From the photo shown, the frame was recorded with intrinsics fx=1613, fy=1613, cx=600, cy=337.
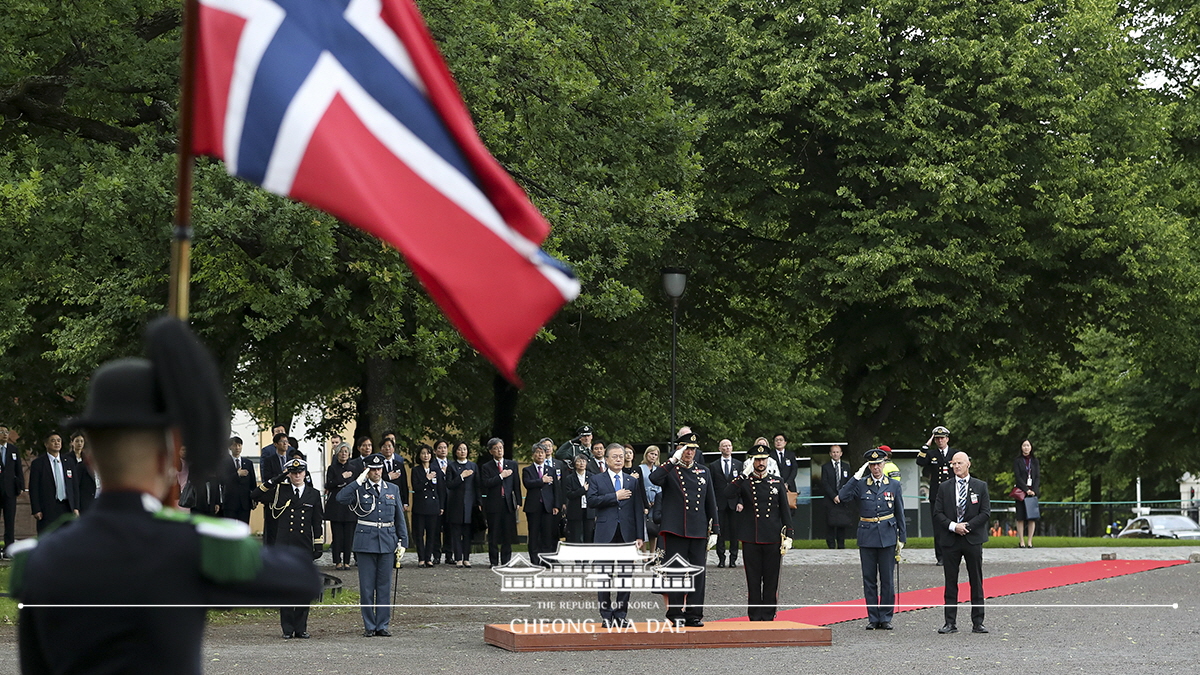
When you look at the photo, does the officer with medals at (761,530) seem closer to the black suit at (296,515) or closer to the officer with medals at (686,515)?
the officer with medals at (686,515)

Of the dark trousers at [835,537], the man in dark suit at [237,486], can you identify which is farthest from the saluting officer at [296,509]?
the dark trousers at [835,537]

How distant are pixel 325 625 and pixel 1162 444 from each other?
36.8 meters

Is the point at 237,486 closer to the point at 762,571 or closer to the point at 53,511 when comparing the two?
the point at 53,511

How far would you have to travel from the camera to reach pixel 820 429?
59531mm

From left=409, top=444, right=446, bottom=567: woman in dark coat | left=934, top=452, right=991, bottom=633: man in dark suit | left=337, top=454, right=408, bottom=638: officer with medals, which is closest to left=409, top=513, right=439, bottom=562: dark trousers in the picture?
left=409, top=444, right=446, bottom=567: woman in dark coat

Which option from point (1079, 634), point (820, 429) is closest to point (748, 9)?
point (1079, 634)

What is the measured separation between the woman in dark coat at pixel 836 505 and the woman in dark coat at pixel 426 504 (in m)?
6.96

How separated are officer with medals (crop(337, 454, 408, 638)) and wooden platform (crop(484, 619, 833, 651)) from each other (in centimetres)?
131

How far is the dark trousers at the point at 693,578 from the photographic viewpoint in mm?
17469

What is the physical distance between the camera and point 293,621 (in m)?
16.9

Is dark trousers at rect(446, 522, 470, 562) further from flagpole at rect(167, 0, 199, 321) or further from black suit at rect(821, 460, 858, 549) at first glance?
flagpole at rect(167, 0, 199, 321)

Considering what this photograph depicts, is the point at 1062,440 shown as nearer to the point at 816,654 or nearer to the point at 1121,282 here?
the point at 1121,282

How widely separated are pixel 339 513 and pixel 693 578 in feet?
30.1

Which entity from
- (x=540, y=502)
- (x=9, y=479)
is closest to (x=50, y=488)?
(x=9, y=479)
